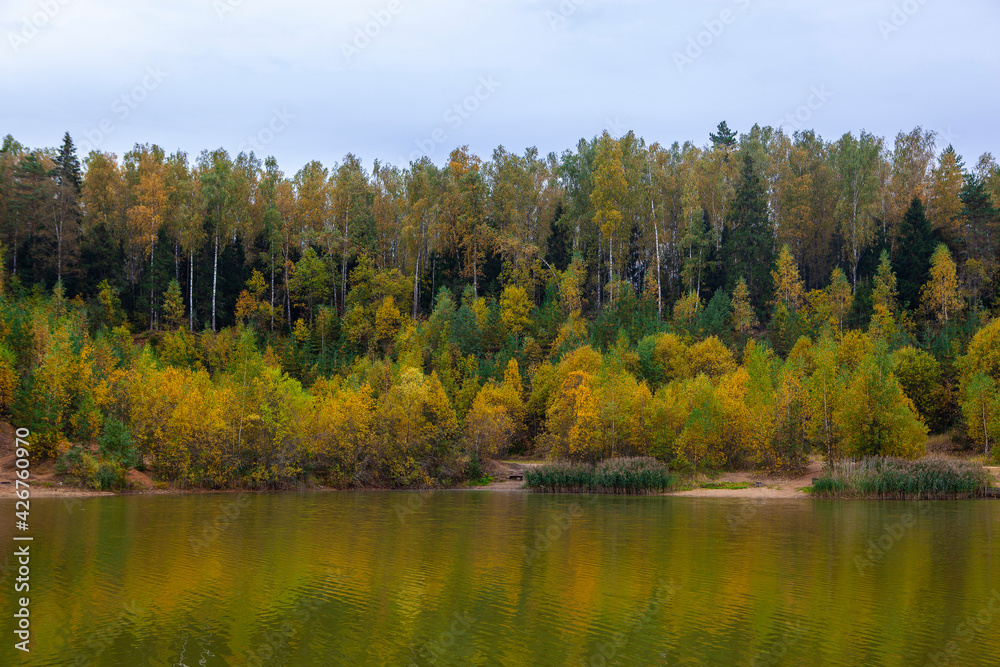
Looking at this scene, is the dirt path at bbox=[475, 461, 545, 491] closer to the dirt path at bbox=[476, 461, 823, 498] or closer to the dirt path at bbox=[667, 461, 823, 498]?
the dirt path at bbox=[476, 461, 823, 498]

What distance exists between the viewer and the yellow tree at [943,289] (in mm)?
85125

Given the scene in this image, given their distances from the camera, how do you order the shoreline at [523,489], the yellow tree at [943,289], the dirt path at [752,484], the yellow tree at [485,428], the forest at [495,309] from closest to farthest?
the shoreline at [523,489]
the dirt path at [752,484]
the forest at [495,309]
the yellow tree at [485,428]
the yellow tree at [943,289]

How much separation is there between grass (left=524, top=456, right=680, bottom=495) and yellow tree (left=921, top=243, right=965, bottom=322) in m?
43.2

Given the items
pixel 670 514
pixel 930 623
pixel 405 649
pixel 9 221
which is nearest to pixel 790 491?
pixel 670 514

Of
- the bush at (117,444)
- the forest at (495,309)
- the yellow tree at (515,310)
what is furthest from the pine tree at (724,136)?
the bush at (117,444)

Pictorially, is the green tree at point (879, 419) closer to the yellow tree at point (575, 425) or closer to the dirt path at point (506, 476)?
the yellow tree at point (575, 425)

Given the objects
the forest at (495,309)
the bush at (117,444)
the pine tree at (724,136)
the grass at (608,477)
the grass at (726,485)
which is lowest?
the grass at (726,485)

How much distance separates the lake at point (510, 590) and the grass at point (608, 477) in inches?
670

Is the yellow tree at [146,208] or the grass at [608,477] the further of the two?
the yellow tree at [146,208]

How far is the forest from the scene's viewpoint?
212 ft

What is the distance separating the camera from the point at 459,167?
4321 inches

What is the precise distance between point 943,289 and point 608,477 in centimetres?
4911

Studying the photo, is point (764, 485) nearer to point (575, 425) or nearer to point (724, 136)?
point (575, 425)

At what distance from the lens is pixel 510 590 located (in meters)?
25.2
